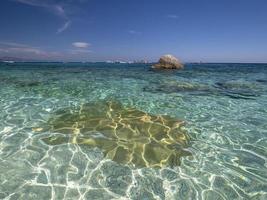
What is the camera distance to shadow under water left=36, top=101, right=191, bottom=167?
548 cm

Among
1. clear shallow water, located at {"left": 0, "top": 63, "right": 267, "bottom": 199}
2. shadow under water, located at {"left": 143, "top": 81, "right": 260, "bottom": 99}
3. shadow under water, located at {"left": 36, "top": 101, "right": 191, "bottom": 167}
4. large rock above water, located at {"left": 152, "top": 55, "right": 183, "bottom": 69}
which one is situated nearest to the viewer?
clear shallow water, located at {"left": 0, "top": 63, "right": 267, "bottom": 199}

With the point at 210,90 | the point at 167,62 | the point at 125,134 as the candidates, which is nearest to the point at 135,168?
the point at 125,134

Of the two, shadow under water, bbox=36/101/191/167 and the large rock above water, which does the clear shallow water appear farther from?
the large rock above water

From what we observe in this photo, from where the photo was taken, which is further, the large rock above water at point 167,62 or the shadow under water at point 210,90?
the large rock above water at point 167,62

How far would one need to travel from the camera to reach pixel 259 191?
4.38 meters

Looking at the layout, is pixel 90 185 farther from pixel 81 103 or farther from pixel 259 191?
pixel 81 103

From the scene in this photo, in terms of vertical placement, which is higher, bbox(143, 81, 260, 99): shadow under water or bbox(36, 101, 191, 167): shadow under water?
bbox(36, 101, 191, 167): shadow under water

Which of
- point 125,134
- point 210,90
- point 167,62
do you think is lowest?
point 210,90

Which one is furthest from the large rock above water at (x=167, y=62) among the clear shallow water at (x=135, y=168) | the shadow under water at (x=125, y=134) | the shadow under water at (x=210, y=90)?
the clear shallow water at (x=135, y=168)

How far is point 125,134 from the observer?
663 cm

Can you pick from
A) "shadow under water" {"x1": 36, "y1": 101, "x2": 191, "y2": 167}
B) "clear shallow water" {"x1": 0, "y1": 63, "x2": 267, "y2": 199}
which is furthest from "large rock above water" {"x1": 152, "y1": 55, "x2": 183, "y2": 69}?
"clear shallow water" {"x1": 0, "y1": 63, "x2": 267, "y2": 199}

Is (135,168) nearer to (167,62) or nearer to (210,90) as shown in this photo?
(210,90)

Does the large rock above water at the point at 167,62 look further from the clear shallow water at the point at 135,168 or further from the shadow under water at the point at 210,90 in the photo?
the clear shallow water at the point at 135,168

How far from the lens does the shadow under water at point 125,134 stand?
18.0ft
